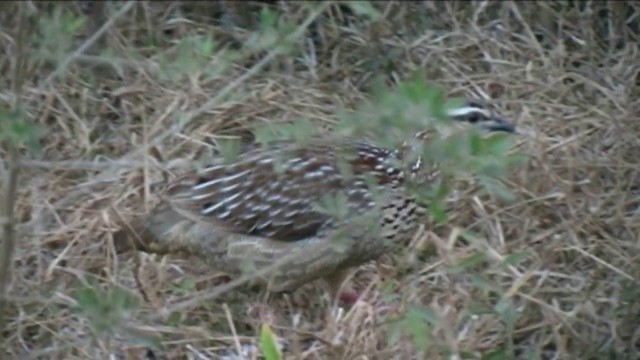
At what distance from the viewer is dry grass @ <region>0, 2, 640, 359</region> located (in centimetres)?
495

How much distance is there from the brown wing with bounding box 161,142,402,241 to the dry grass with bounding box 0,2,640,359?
0.92 ft

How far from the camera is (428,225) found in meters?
5.61

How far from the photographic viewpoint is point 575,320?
4945 mm

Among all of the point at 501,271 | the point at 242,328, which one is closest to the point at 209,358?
the point at 242,328

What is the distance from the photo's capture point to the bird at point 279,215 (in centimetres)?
511

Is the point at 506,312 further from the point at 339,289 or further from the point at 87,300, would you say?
the point at 87,300

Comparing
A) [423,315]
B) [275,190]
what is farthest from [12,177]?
[275,190]

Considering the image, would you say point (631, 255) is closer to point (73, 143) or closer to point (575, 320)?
point (575, 320)

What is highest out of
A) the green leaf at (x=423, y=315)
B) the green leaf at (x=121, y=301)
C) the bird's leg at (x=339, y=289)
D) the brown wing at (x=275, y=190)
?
the green leaf at (x=121, y=301)

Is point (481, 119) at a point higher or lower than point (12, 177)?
lower

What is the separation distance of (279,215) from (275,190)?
0.11 m

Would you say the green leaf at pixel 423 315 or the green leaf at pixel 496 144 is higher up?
the green leaf at pixel 496 144

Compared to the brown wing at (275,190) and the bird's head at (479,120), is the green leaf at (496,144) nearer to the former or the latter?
the bird's head at (479,120)

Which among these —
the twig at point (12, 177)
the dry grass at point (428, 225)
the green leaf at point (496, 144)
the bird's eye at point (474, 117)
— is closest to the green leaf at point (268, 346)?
the dry grass at point (428, 225)
